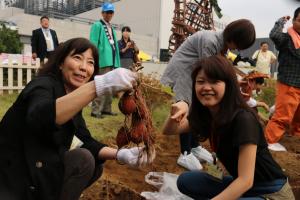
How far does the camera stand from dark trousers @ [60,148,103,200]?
1840 mm

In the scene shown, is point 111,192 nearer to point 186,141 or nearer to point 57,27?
point 186,141

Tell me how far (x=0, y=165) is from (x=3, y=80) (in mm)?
6068

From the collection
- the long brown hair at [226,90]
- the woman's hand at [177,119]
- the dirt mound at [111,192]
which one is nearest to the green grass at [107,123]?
the dirt mound at [111,192]

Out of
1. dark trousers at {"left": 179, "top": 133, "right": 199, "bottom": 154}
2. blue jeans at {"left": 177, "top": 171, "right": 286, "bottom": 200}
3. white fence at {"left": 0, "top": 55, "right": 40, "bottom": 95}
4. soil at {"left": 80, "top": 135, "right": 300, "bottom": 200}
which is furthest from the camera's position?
white fence at {"left": 0, "top": 55, "right": 40, "bottom": 95}

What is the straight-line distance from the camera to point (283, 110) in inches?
151

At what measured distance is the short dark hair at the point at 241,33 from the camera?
2.53m

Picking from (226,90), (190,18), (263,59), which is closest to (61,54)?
(226,90)

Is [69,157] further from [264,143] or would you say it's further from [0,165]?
[264,143]

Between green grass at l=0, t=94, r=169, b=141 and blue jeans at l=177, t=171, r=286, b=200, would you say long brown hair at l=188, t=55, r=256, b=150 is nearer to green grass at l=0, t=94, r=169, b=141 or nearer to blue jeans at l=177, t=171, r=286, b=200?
blue jeans at l=177, t=171, r=286, b=200

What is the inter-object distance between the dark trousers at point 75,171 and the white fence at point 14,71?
575cm

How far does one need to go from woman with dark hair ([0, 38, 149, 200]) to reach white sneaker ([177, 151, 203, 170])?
1.45 m

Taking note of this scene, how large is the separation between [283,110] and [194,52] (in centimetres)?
144

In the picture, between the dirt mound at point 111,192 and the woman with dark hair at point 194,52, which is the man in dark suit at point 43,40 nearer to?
the woman with dark hair at point 194,52

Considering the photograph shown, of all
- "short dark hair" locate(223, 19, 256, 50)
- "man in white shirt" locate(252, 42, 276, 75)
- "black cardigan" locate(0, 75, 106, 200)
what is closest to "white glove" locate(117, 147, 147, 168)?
"black cardigan" locate(0, 75, 106, 200)
